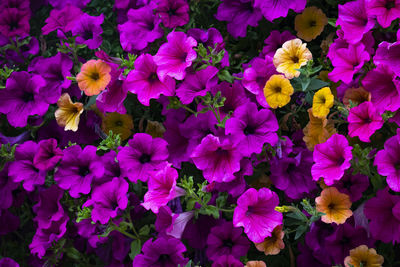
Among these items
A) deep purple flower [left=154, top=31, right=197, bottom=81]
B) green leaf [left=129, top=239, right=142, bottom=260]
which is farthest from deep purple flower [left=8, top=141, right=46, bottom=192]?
deep purple flower [left=154, top=31, right=197, bottom=81]

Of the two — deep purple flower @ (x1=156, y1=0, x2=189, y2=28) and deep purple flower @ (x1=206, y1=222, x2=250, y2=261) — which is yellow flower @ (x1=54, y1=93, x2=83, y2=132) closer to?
deep purple flower @ (x1=156, y1=0, x2=189, y2=28)

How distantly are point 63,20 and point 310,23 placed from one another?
79 cm

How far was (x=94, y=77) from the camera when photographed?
1454 mm

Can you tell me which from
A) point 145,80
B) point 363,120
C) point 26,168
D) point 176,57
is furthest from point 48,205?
point 363,120

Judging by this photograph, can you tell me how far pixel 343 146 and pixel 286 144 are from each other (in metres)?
0.18

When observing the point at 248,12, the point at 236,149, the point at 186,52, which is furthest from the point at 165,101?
the point at 248,12

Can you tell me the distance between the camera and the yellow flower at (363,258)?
3.92 feet

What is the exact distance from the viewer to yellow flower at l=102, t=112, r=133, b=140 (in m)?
1.53

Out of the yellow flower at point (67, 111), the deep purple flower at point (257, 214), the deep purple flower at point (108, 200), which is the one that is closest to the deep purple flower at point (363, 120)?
the deep purple flower at point (257, 214)

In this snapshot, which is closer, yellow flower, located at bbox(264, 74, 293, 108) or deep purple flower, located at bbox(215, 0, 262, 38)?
yellow flower, located at bbox(264, 74, 293, 108)

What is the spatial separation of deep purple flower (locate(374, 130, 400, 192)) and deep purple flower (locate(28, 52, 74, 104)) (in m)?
0.92

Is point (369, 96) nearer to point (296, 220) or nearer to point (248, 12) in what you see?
point (296, 220)

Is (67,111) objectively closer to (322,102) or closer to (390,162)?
(322,102)

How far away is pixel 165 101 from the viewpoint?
143 centimetres
